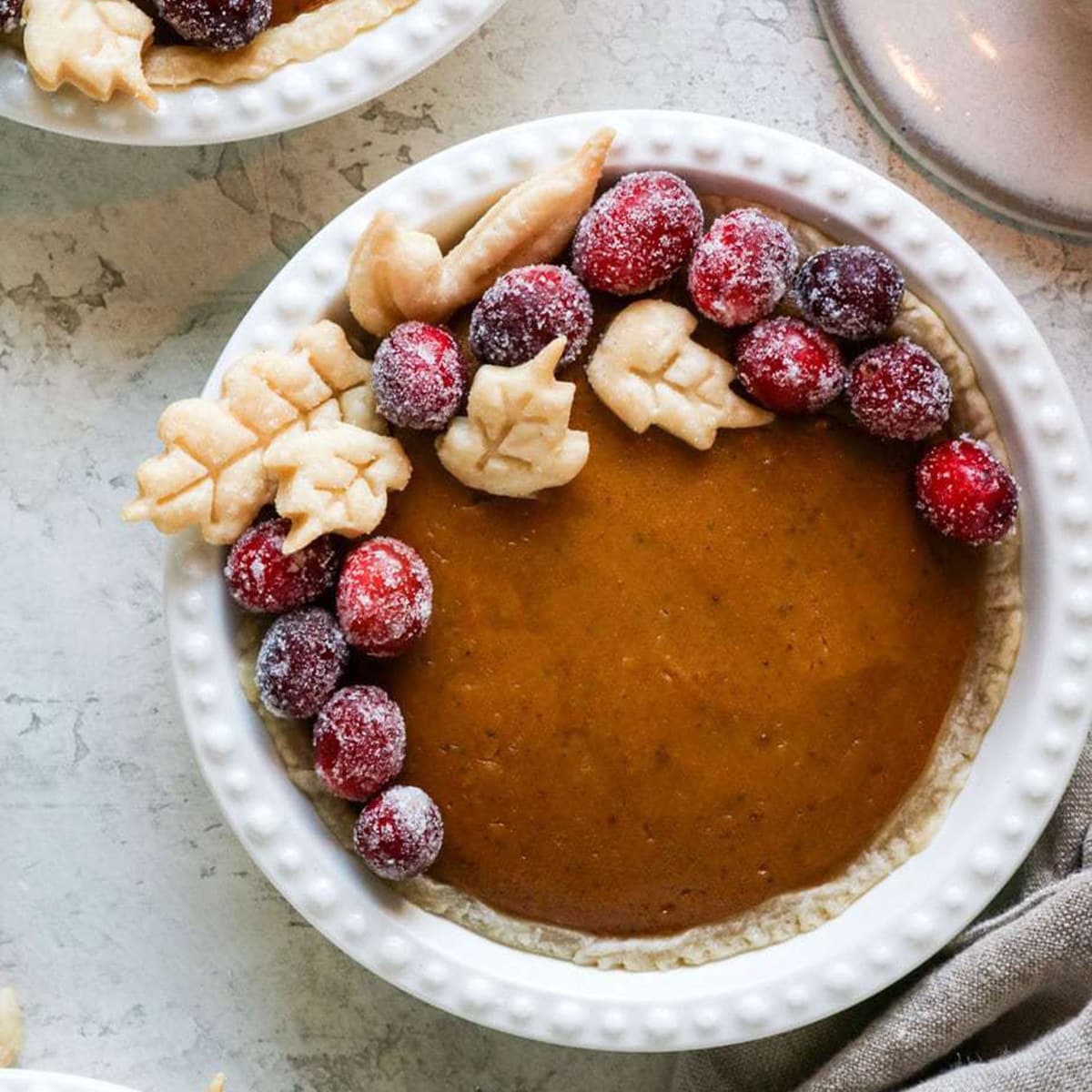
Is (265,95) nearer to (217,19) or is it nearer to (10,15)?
(217,19)

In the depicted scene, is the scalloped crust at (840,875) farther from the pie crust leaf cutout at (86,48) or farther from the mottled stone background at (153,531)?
the pie crust leaf cutout at (86,48)

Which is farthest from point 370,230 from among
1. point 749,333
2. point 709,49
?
point 709,49

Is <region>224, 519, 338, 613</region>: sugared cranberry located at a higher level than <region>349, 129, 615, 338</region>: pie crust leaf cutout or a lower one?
lower

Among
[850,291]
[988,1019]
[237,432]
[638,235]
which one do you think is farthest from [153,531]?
[988,1019]

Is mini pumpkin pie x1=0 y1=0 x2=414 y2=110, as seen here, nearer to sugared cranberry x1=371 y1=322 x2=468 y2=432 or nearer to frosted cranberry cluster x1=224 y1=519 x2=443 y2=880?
sugared cranberry x1=371 y1=322 x2=468 y2=432

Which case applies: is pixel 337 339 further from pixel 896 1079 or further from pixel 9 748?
pixel 896 1079

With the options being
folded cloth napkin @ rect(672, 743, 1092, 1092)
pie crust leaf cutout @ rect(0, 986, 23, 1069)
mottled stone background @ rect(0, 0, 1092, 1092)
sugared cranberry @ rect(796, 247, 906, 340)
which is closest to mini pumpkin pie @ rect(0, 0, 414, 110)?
mottled stone background @ rect(0, 0, 1092, 1092)
